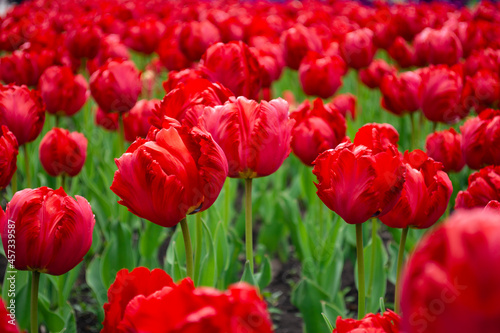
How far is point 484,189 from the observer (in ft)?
3.58

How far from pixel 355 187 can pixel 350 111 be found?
163cm

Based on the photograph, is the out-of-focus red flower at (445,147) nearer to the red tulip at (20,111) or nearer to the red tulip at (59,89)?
the red tulip at (20,111)

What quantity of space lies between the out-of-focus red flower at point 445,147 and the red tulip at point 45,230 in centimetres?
99

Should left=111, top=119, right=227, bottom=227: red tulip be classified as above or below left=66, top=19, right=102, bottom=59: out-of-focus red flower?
above

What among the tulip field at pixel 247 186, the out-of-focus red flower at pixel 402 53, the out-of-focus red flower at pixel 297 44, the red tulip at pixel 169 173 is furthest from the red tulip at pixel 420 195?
the out-of-focus red flower at pixel 402 53

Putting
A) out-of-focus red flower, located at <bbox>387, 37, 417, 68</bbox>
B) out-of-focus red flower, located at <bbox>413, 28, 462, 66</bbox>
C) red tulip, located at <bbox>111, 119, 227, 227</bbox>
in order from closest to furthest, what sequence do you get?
red tulip, located at <bbox>111, 119, 227, 227</bbox>
out-of-focus red flower, located at <bbox>413, 28, 462, 66</bbox>
out-of-focus red flower, located at <bbox>387, 37, 417, 68</bbox>

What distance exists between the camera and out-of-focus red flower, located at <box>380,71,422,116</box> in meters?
1.88

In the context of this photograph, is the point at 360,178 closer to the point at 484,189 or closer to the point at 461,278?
the point at 484,189

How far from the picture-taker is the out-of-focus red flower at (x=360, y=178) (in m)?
0.90

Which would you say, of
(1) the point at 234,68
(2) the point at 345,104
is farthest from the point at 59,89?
(2) the point at 345,104

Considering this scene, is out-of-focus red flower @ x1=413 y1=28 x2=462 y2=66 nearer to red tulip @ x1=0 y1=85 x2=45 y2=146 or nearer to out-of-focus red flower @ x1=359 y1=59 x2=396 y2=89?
out-of-focus red flower @ x1=359 y1=59 x2=396 y2=89

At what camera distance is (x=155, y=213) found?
2.81ft

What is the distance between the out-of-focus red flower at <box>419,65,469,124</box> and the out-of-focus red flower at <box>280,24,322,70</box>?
0.69 meters

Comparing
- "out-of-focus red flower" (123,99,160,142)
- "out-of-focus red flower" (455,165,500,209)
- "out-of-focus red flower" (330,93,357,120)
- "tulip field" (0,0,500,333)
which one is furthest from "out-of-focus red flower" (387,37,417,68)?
"out-of-focus red flower" (455,165,500,209)
